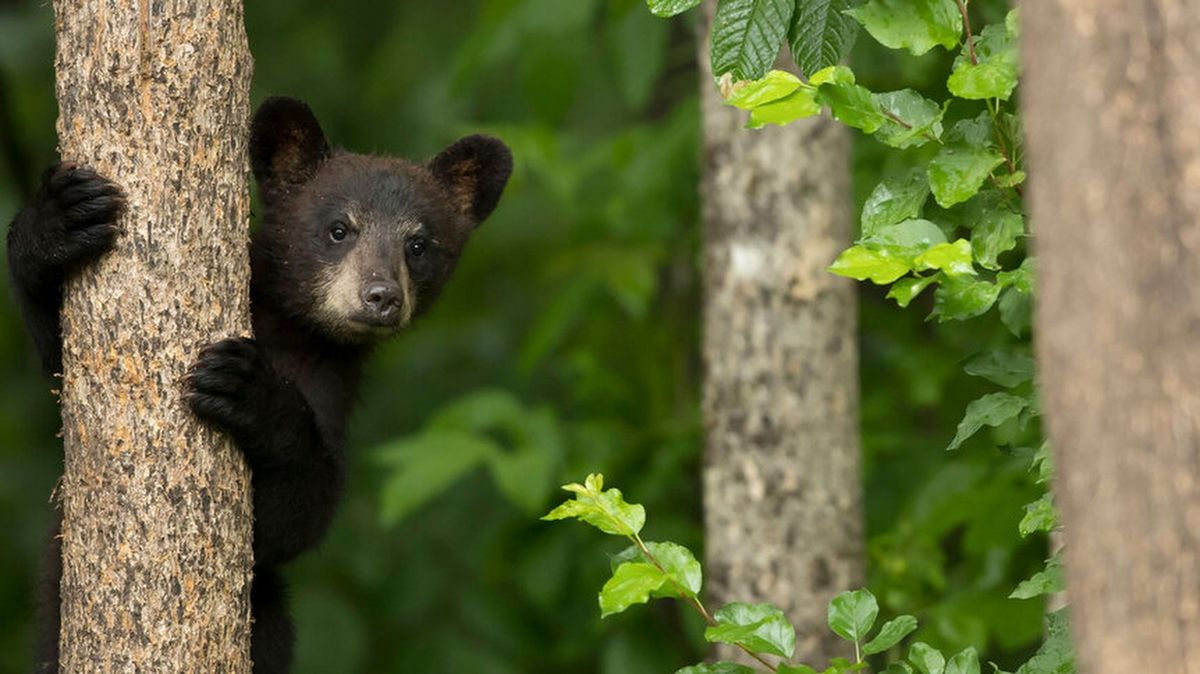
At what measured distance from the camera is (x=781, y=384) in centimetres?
575

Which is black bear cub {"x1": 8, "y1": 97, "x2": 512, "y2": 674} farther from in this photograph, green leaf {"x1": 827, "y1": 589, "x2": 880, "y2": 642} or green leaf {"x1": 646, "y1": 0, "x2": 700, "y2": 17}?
green leaf {"x1": 827, "y1": 589, "x2": 880, "y2": 642}

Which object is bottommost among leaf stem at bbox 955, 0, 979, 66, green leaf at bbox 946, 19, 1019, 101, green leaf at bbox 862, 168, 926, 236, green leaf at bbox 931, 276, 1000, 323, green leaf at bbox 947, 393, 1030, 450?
green leaf at bbox 947, 393, 1030, 450

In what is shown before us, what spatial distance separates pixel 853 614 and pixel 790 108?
1.02 metres

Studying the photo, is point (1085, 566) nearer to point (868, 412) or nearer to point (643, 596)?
point (643, 596)

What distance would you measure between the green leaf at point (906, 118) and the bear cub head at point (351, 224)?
2387 mm

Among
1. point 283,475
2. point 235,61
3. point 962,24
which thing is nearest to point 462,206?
point 283,475

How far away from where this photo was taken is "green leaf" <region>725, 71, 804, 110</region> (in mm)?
2752

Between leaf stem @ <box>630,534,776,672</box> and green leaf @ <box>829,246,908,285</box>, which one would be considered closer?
green leaf @ <box>829,246,908,285</box>

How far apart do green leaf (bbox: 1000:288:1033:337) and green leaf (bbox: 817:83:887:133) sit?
0.69m

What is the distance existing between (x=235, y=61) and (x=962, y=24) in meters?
1.73

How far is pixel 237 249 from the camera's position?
3.63m

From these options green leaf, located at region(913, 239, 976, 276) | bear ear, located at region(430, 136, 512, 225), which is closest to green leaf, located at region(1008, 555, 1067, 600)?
green leaf, located at region(913, 239, 976, 276)

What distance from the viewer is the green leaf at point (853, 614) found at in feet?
9.80

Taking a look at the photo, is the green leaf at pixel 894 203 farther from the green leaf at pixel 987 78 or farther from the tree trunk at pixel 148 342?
the tree trunk at pixel 148 342
